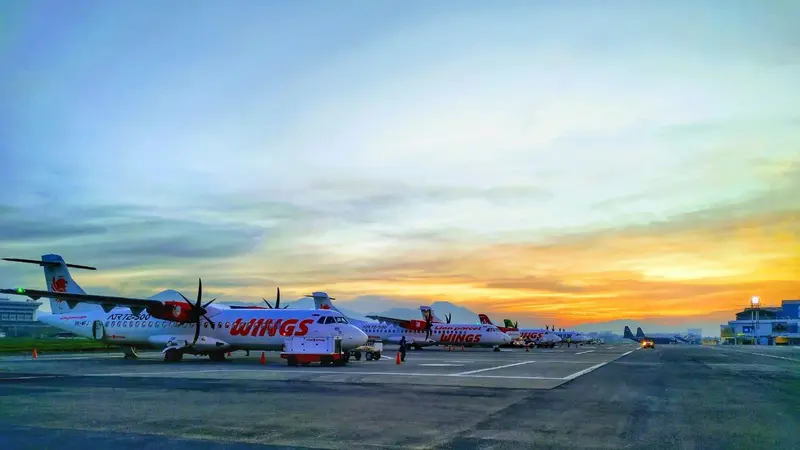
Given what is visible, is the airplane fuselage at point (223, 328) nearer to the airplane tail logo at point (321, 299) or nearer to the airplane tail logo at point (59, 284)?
the airplane tail logo at point (59, 284)

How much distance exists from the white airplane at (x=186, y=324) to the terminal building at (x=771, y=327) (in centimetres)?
15527

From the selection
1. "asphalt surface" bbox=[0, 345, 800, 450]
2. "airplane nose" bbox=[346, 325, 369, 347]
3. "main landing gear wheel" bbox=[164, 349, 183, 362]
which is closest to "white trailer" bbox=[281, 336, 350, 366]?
"airplane nose" bbox=[346, 325, 369, 347]

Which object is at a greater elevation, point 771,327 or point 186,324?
point 186,324

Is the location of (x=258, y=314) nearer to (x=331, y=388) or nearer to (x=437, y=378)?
(x=437, y=378)

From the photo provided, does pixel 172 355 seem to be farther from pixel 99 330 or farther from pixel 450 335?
pixel 450 335

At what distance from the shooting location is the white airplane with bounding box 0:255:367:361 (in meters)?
35.9

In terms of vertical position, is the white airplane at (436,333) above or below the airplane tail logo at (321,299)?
below

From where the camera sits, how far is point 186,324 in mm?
39219

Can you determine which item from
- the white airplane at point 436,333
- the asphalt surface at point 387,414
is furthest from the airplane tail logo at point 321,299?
the asphalt surface at point 387,414

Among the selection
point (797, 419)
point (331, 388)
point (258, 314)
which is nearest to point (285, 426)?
point (331, 388)

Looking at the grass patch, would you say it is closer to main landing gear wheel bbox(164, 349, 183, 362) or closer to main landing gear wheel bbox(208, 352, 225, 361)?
main landing gear wheel bbox(164, 349, 183, 362)

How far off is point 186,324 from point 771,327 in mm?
174676

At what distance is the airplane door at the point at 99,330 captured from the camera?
41875 millimetres

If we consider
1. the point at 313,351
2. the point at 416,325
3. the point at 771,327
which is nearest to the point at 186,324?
the point at 313,351
